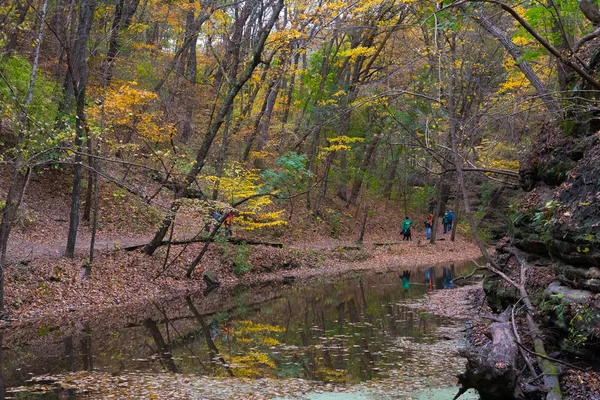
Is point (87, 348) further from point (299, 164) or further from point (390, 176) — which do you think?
point (390, 176)

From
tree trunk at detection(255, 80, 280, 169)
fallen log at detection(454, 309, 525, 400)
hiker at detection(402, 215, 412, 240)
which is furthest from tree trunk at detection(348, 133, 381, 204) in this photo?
fallen log at detection(454, 309, 525, 400)

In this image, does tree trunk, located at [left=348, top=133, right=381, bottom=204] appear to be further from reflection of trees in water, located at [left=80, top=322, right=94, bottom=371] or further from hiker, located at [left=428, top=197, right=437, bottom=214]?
reflection of trees in water, located at [left=80, top=322, right=94, bottom=371]

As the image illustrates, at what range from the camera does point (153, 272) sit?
1702 centimetres

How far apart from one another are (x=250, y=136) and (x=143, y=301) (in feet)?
45.0

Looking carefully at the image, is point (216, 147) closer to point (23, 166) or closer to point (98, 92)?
point (98, 92)

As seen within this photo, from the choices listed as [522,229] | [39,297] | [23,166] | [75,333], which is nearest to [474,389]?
[522,229]

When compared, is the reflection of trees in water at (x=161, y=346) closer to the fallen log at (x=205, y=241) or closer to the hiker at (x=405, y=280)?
the fallen log at (x=205, y=241)

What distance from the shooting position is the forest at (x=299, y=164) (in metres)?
8.05

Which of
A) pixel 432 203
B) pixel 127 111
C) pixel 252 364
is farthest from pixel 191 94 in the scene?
pixel 252 364

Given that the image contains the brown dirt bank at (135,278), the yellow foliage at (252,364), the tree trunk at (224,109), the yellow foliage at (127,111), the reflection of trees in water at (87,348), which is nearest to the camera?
the yellow foliage at (252,364)

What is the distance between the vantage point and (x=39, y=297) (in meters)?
13.2

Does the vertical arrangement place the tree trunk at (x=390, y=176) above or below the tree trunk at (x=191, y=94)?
below

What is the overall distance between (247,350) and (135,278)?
7.36 meters

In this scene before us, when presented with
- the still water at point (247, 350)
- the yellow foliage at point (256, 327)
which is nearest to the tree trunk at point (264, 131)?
the still water at point (247, 350)
